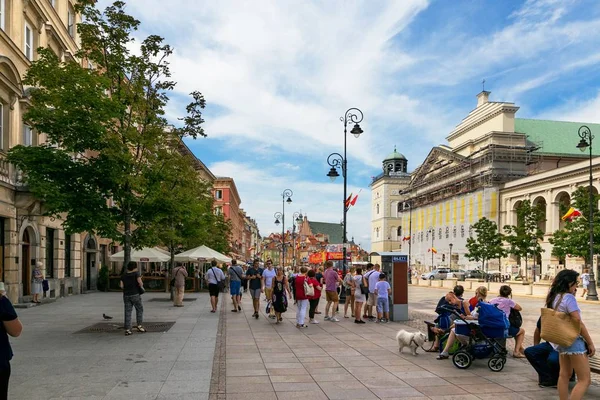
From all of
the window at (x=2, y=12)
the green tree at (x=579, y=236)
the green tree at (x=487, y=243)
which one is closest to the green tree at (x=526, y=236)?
the green tree at (x=487, y=243)

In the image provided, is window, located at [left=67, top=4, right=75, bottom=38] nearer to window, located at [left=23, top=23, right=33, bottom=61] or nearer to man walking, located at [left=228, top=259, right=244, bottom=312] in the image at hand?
window, located at [left=23, top=23, right=33, bottom=61]

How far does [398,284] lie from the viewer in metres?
17.8

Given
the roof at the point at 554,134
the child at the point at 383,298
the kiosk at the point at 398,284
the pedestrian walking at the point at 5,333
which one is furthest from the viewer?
the roof at the point at 554,134

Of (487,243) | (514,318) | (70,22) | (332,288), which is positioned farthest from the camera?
(487,243)

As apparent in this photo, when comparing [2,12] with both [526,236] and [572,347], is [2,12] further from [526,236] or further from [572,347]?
[526,236]

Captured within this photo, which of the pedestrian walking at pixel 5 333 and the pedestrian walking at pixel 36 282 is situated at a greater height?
the pedestrian walking at pixel 5 333

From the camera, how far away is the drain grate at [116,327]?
47.3 ft

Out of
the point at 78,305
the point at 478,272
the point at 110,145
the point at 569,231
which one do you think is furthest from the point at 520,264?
the point at 110,145

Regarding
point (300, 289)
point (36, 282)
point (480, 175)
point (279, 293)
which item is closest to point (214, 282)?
point (279, 293)

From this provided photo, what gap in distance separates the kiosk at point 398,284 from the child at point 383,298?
226mm

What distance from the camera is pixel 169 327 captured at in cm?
1535

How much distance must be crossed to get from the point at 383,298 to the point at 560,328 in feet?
34.1

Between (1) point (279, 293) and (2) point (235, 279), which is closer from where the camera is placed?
(1) point (279, 293)

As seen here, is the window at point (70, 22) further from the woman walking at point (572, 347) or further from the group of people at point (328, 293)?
the woman walking at point (572, 347)
